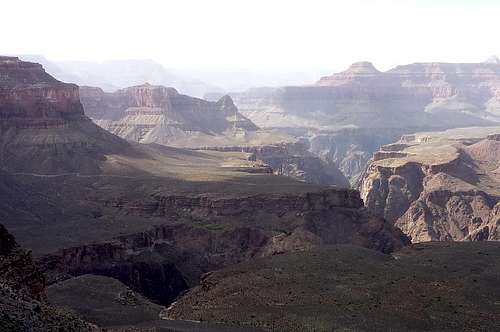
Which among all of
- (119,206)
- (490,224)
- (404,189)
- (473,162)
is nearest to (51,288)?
(119,206)

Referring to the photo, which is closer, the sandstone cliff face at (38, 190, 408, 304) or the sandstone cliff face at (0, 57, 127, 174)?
the sandstone cliff face at (38, 190, 408, 304)

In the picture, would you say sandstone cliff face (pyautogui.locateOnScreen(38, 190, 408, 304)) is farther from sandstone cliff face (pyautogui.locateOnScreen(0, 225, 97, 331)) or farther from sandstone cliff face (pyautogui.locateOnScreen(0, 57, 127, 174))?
sandstone cliff face (pyautogui.locateOnScreen(0, 225, 97, 331))

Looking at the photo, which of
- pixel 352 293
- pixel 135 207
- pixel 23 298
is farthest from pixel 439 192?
pixel 23 298

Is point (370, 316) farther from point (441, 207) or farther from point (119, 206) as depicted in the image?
point (441, 207)

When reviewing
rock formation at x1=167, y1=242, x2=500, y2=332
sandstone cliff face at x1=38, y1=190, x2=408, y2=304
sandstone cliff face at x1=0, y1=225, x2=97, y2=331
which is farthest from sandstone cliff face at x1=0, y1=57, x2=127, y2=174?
sandstone cliff face at x1=0, y1=225, x2=97, y2=331

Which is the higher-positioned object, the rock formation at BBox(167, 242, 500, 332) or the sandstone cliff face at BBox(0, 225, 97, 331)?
the sandstone cliff face at BBox(0, 225, 97, 331)

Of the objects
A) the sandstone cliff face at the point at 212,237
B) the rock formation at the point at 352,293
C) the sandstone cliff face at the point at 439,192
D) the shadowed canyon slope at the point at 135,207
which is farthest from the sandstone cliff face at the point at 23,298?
the sandstone cliff face at the point at 439,192
